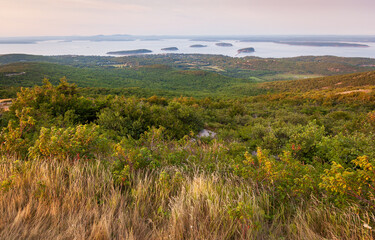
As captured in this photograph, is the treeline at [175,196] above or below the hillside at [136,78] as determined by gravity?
above

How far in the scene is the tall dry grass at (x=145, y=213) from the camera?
1876 millimetres

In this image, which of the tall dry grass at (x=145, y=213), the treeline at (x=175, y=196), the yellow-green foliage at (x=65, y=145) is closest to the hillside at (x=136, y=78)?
the yellow-green foliage at (x=65, y=145)

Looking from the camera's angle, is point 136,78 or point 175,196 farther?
point 136,78

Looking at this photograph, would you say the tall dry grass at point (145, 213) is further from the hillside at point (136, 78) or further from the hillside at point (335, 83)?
the hillside at point (136, 78)

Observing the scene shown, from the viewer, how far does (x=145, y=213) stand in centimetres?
222

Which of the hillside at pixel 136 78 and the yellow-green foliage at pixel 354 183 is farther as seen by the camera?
the hillside at pixel 136 78

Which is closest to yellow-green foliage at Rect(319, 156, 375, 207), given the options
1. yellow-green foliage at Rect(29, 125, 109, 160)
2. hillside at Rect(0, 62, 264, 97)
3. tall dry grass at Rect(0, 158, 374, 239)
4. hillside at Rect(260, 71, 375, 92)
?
tall dry grass at Rect(0, 158, 374, 239)

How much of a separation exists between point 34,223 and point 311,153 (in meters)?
6.95

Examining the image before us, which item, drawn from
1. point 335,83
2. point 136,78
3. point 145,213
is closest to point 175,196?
point 145,213

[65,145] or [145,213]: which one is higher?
[65,145]

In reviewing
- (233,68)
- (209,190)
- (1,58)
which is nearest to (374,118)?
(209,190)

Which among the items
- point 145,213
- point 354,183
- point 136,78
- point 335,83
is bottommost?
point 136,78

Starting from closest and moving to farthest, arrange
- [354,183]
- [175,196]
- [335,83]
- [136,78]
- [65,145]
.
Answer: [354,183] < [175,196] < [65,145] < [335,83] < [136,78]

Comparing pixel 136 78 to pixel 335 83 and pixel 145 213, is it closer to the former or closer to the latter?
pixel 335 83
